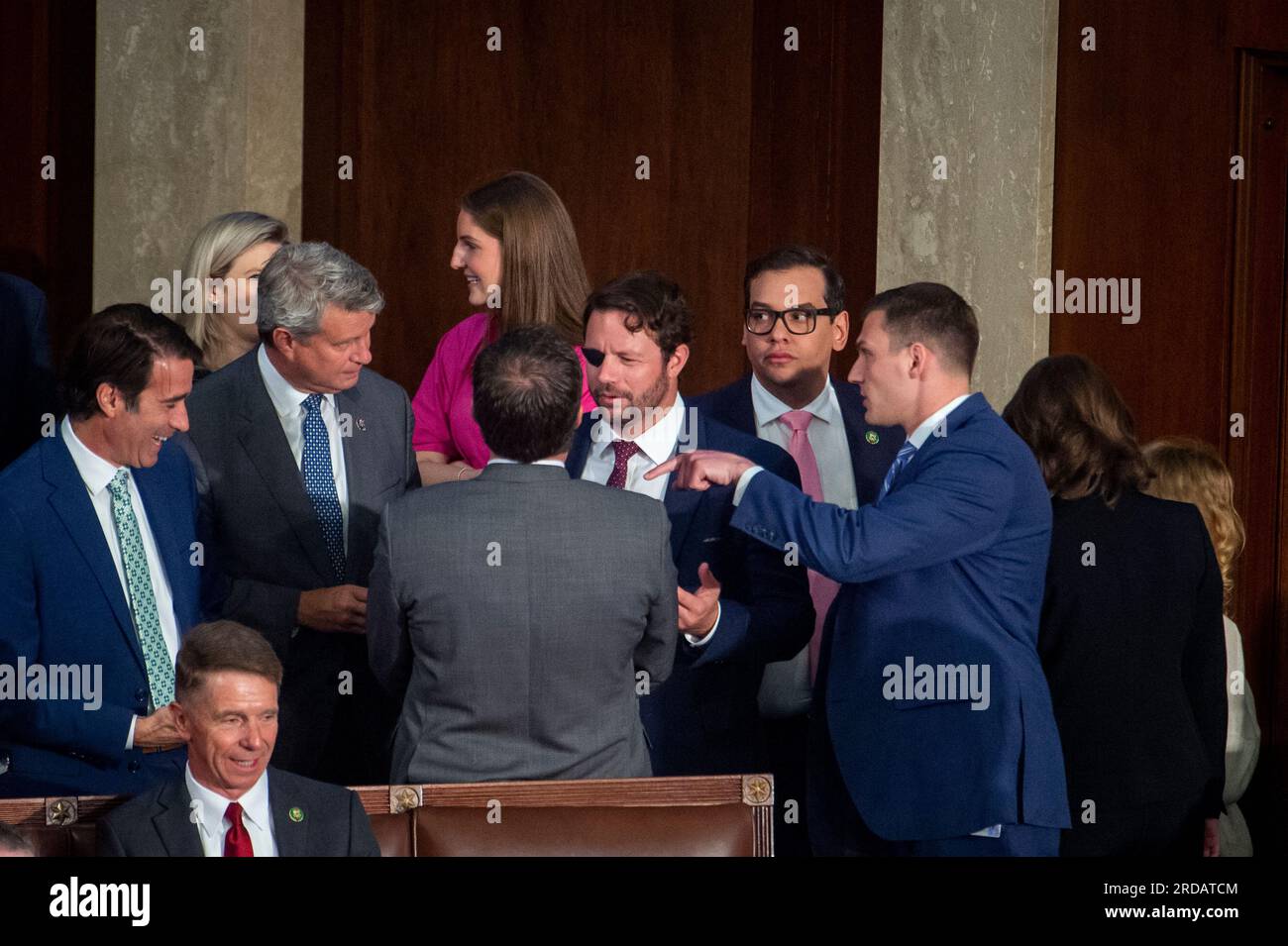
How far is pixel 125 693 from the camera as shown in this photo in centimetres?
332

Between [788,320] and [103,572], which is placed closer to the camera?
[103,572]

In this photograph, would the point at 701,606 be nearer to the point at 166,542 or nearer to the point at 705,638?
the point at 705,638

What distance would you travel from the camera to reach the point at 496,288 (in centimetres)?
418

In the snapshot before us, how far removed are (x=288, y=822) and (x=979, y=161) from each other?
11.4 feet

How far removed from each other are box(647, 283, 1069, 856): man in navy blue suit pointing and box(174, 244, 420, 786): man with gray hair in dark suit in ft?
2.57

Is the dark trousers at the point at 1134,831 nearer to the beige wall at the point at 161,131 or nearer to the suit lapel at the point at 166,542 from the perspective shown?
the suit lapel at the point at 166,542

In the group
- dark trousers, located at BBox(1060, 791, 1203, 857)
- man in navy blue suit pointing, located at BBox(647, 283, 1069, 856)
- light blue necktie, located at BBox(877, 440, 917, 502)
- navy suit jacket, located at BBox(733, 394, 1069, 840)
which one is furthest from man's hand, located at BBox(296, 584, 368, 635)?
dark trousers, located at BBox(1060, 791, 1203, 857)

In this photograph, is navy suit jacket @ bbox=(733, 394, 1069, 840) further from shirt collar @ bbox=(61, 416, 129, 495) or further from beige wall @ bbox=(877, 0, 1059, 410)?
beige wall @ bbox=(877, 0, 1059, 410)

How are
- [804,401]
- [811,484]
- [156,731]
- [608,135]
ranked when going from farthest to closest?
[608,135], [804,401], [811,484], [156,731]

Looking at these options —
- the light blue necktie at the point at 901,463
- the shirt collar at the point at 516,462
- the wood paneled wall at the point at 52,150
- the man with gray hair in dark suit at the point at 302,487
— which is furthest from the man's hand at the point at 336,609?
the wood paneled wall at the point at 52,150

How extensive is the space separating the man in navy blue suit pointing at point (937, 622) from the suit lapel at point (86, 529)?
41.3 inches

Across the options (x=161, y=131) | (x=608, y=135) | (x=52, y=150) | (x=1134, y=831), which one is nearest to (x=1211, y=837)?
(x=1134, y=831)

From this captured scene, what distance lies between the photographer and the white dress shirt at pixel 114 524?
11.1 feet
